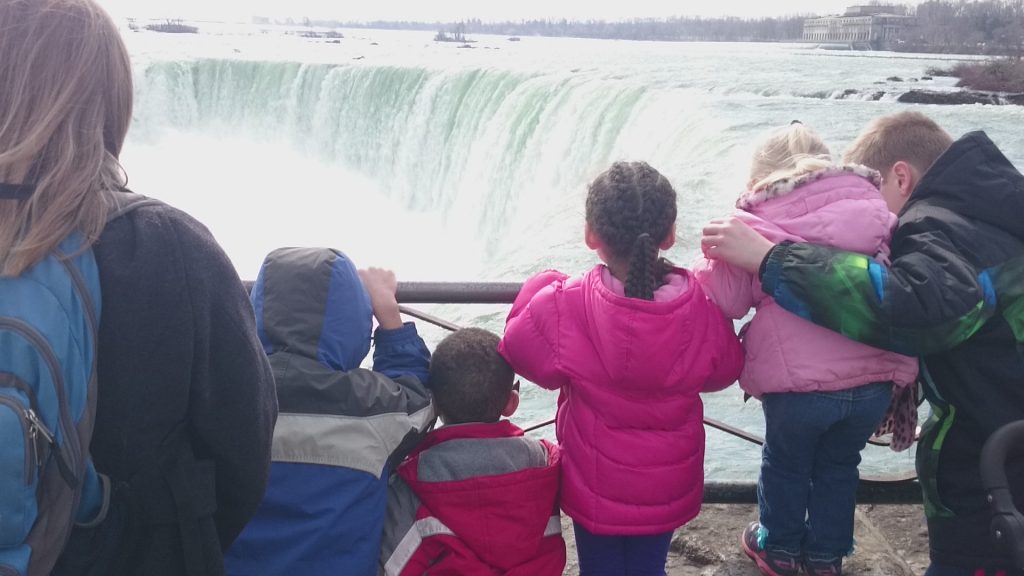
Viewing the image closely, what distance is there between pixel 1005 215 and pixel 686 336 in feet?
2.37

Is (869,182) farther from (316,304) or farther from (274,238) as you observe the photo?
(274,238)

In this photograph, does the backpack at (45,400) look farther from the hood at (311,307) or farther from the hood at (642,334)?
the hood at (642,334)

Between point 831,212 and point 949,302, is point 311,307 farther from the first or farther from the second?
point 949,302

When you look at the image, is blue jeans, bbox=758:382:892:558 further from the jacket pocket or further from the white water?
the white water

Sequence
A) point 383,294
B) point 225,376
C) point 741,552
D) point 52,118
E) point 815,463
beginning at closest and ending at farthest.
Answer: point 52,118, point 225,376, point 383,294, point 815,463, point 741,552

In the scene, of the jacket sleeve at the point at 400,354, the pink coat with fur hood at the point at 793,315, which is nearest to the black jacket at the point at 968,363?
the pink coat with fur hood at the point at 793,315

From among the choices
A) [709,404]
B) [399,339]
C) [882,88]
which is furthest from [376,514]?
[882,88]

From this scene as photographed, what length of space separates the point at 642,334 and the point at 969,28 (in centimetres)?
6567

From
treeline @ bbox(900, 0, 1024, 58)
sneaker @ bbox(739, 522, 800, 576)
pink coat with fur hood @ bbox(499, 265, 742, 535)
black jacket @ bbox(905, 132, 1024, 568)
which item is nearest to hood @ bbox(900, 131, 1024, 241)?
black jacket @ bbox(905, 132, 1024, 568)

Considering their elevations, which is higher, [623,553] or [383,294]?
[383,294]

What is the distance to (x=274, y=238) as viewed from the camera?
19.5m

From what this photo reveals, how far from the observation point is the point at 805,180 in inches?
89.0

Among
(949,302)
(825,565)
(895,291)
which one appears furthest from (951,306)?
(825,565)

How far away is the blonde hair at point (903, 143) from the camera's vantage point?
2.45m
